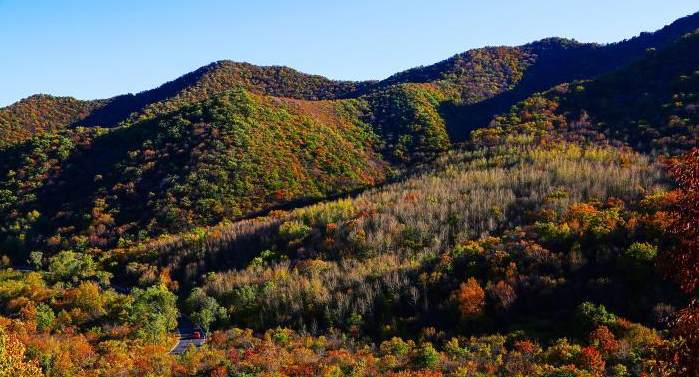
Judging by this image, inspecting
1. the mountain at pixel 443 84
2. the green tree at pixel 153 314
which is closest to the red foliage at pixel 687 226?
the green tree at pixel 153 314

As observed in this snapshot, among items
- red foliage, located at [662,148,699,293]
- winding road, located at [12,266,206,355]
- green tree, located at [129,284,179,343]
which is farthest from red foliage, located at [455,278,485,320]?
red foliage, located at [662,148,699,293]

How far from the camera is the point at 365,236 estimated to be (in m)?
48.1

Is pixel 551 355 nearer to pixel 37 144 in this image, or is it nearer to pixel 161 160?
pixel 161 160

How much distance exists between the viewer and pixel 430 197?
54.5 meters

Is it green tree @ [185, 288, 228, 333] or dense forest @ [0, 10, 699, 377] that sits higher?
dense forest @ [0, 10, 699, 377]

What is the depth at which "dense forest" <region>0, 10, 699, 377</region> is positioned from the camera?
1000 inches

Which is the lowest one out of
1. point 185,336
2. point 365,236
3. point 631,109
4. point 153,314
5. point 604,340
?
point 185,336

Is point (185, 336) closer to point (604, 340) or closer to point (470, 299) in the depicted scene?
point (470, 299)

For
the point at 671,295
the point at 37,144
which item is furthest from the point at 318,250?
the point at 37,144

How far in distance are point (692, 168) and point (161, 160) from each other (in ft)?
266

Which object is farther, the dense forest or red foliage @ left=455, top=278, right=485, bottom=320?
red foliage @ left=455, top=278, right=485, bottom=320

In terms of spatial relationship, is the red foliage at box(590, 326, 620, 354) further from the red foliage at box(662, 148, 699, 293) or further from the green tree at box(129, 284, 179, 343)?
the green tree at box(129, 284, 179, 343)

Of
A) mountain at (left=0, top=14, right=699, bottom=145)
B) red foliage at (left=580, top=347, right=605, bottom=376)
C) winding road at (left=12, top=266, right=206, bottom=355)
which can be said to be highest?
mountain at (left=0, top=14, right=699, bottom=145)

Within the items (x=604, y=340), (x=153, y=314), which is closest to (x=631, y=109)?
(x=604, y=340)
